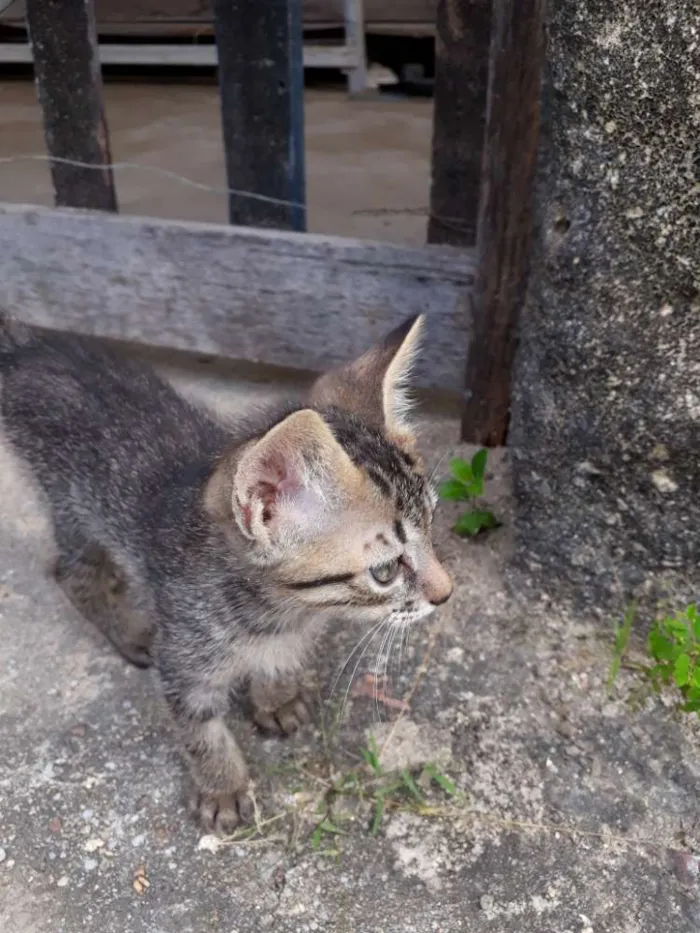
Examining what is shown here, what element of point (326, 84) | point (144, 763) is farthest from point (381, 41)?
point (144, 763)

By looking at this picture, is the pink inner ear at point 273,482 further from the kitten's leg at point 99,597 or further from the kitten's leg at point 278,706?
the kitten's leg at point 99,597

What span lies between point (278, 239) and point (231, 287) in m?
0.29

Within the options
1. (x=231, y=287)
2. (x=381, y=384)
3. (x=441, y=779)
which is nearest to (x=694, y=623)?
(x=441, y=779)

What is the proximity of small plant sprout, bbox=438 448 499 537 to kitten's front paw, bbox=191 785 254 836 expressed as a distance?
1155 millimetres

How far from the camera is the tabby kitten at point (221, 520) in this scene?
189 cm

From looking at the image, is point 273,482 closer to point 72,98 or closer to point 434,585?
point 434,585

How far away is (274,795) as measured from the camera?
2344 mm

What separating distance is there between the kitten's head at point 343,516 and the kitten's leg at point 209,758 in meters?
Result: 0.46

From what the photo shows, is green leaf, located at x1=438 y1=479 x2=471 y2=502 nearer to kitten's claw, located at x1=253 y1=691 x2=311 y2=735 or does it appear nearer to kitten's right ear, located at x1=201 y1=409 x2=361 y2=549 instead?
kitten's claw, located at x1=253 y1=691 x2=311 y2=735

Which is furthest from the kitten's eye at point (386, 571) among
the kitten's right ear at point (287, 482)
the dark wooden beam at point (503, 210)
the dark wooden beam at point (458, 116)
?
the dark wooden beam at point (458, 116)

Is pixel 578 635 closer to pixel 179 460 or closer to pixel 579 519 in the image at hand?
pixel 579 519

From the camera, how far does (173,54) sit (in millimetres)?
7195

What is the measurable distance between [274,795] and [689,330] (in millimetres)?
1535

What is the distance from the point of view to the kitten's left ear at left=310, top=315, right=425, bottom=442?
6.83ft
